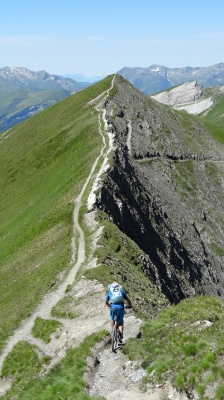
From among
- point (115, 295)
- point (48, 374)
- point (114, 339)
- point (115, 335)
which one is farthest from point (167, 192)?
point (48, 374)

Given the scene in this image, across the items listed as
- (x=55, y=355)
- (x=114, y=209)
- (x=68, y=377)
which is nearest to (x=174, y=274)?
(x=114, y=209)

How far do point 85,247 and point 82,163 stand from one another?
37.2 m

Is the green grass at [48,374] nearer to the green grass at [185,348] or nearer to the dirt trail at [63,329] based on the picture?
the dirt trail at [63,329]

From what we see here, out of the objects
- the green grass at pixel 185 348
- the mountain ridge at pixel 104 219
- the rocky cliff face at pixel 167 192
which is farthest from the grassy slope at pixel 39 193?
the green grass at pixel 185 348

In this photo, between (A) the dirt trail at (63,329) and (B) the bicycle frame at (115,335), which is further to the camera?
(A) the dirt trail at (63,329)

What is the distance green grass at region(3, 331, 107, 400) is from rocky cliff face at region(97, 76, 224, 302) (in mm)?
22695

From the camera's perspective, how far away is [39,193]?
3100 inches

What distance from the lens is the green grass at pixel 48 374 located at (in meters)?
19.1

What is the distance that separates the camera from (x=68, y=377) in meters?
20.0

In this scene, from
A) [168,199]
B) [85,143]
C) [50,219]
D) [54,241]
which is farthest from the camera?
[85,143]

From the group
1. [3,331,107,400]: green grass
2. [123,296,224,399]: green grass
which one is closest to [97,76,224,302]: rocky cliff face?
[3,331,107,400]: green grass

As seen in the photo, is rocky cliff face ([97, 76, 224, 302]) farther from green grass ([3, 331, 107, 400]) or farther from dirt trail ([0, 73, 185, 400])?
green grass ([3, 331, 107, 400])

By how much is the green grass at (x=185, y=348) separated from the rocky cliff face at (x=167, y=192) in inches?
913

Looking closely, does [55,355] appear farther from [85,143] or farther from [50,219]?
[85,143]
